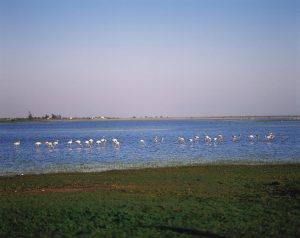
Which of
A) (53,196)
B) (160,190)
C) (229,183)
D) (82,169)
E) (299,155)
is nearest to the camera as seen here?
(53,196)

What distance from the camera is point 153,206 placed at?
15062mm

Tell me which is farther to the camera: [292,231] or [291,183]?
[291,183]

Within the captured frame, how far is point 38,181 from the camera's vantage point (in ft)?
76.2

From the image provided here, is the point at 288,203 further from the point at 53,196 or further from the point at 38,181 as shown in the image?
the point at 38,181

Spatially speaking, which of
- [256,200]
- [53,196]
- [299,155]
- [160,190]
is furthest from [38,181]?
[299,155]

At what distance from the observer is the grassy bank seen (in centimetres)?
1210

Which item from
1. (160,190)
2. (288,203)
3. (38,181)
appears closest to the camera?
(288,203)

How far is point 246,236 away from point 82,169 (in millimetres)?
20714

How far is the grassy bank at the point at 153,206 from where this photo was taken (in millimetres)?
12102

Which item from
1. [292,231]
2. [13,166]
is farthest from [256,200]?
[13,166]

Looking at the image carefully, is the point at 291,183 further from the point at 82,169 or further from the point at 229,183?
the point at 82,169

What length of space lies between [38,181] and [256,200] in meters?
12.3

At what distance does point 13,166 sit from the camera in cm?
3331

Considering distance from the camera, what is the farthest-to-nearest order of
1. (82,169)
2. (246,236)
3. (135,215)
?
1. (82,169)
2. (135,215)
3. (246,236)
